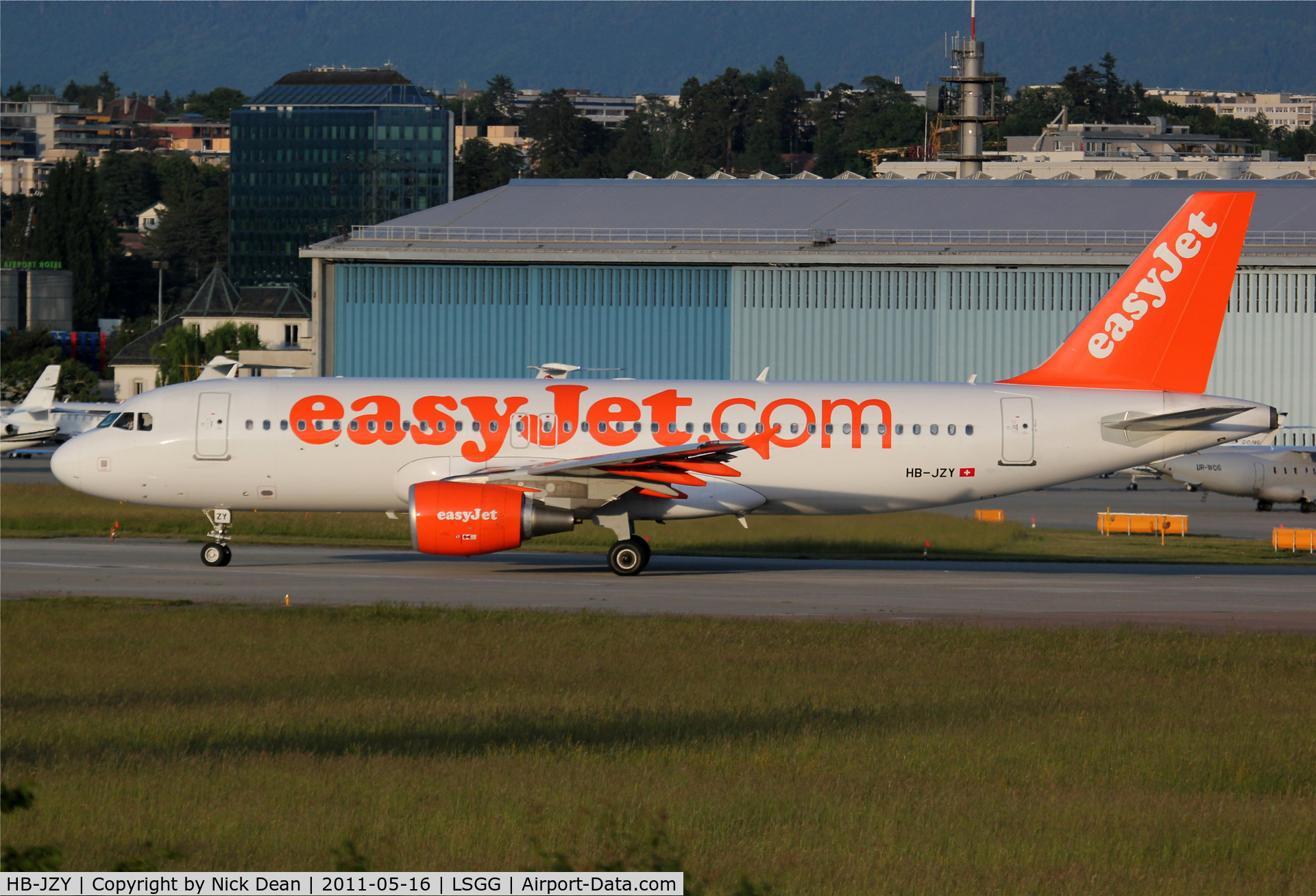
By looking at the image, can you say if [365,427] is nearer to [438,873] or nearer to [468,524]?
[468,524]

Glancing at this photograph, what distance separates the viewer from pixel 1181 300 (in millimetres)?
32375

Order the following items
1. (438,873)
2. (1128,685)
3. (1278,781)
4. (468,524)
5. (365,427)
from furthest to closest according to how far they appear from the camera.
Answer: (365,427) → (468,524) → (1128,685) → (1278,781) → (438,873)

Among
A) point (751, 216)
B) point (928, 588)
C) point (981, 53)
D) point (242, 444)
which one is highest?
point (981, 53)

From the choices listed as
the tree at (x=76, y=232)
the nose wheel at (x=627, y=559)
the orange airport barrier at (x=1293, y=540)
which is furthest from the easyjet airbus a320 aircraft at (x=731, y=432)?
the tree at (x=76, y=232)

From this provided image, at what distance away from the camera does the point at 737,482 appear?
Answer: 105 ft

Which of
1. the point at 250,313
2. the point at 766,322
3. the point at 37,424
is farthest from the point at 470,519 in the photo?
the point at 250,313

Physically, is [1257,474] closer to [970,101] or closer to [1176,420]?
[1176,420]

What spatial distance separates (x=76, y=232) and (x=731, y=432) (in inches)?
6424

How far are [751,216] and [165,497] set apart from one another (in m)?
50.2

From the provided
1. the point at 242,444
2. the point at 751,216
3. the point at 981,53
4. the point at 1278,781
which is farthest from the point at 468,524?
the point at 981,53

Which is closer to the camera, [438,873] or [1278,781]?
[438,873]

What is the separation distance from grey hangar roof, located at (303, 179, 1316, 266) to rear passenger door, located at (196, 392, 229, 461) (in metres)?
42.4

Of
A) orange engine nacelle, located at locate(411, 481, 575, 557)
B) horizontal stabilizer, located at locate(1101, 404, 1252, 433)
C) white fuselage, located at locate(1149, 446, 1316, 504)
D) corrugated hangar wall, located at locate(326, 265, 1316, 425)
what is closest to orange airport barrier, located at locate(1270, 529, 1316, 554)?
horizontal stabilizer, located at locate(1101, 404, 1252, 433)

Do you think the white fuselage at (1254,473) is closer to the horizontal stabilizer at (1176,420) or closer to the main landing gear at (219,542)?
the horizontal stabilizer at (1176,420)
